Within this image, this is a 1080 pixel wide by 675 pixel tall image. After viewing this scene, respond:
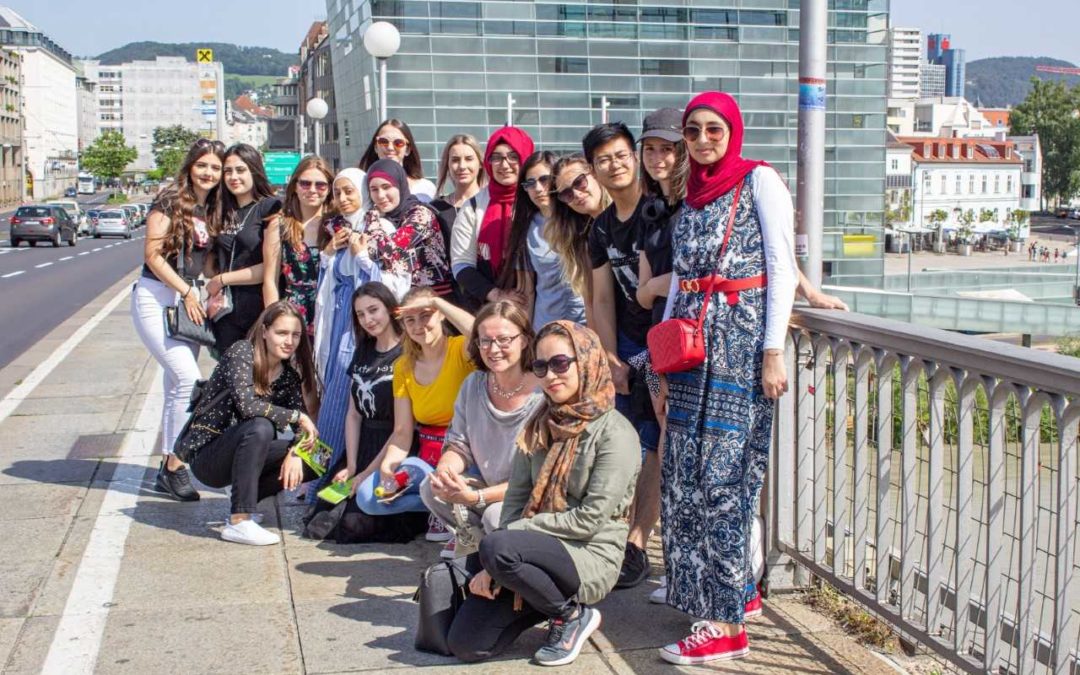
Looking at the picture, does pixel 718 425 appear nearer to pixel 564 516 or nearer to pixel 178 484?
pixel 564 516

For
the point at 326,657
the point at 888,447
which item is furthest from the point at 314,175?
the point at 888,447

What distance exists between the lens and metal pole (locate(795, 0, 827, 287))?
15.5 ft

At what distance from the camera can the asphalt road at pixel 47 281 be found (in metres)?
19.4

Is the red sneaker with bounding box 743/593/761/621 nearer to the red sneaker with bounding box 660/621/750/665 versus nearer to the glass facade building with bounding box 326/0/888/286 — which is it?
the red sneaker with bounding box 660/621/750/665

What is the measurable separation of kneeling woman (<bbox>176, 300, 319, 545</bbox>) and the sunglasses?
2.02 metres

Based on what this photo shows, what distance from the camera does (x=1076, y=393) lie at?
3021mm

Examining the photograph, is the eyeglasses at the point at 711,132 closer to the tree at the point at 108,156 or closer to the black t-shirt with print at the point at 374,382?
the black t-shirt with print at the point at 374,382

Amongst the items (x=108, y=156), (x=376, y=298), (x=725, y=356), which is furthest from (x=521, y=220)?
(x=108, y=156)

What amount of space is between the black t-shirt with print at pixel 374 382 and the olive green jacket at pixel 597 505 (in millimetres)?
1718

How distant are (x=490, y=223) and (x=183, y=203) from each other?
6.02ft

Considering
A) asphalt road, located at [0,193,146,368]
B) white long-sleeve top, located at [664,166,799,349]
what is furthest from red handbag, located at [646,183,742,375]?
asphalt road, located at [0,193,146,368]

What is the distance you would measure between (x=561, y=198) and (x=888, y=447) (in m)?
1.85

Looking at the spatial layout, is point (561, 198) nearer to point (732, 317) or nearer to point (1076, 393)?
point (732, 317)

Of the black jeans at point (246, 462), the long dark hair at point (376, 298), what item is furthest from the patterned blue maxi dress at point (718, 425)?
the black jeans at point (246, 462)
